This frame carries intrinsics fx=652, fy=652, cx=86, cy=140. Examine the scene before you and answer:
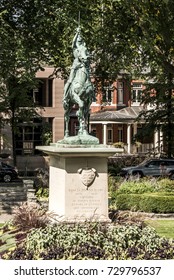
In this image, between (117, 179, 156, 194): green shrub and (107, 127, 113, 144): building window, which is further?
(107, 127, 113, 144): building window

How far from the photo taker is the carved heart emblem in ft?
53.4

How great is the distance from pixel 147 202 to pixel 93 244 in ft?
38.8

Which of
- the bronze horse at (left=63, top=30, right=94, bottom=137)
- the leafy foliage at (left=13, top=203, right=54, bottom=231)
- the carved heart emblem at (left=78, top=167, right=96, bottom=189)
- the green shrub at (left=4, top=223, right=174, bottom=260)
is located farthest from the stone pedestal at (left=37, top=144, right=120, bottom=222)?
the green shrub at (left=4, top=223, right=174, bottom=260)

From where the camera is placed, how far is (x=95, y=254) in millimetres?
12805

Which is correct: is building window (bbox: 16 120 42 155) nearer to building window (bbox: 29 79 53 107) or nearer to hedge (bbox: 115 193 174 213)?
building window (bbox: 29 79 53 107)

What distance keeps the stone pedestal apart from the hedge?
27.3 ft

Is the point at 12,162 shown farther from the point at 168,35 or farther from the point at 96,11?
the point at 168,35

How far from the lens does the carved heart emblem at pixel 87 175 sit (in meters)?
16.3

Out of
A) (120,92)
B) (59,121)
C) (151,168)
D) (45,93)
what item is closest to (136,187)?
(151,168)

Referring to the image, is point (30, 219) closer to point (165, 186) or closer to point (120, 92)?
point (165, 186)

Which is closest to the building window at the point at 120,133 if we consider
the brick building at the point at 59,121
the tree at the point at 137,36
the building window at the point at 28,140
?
the brick building at the point at 59,121

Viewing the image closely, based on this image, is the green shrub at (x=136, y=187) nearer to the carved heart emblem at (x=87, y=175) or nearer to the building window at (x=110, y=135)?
the carved heart emblem at (x=87, y=175)

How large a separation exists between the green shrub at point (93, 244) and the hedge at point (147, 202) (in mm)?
10748

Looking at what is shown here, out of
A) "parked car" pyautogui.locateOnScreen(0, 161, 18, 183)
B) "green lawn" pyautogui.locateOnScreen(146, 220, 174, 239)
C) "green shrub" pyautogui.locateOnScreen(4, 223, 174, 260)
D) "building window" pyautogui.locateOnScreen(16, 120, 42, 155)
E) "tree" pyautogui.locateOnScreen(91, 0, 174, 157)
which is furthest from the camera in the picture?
"building window" pyautogui.locateOnScreen(16, 120, 42, 155)
